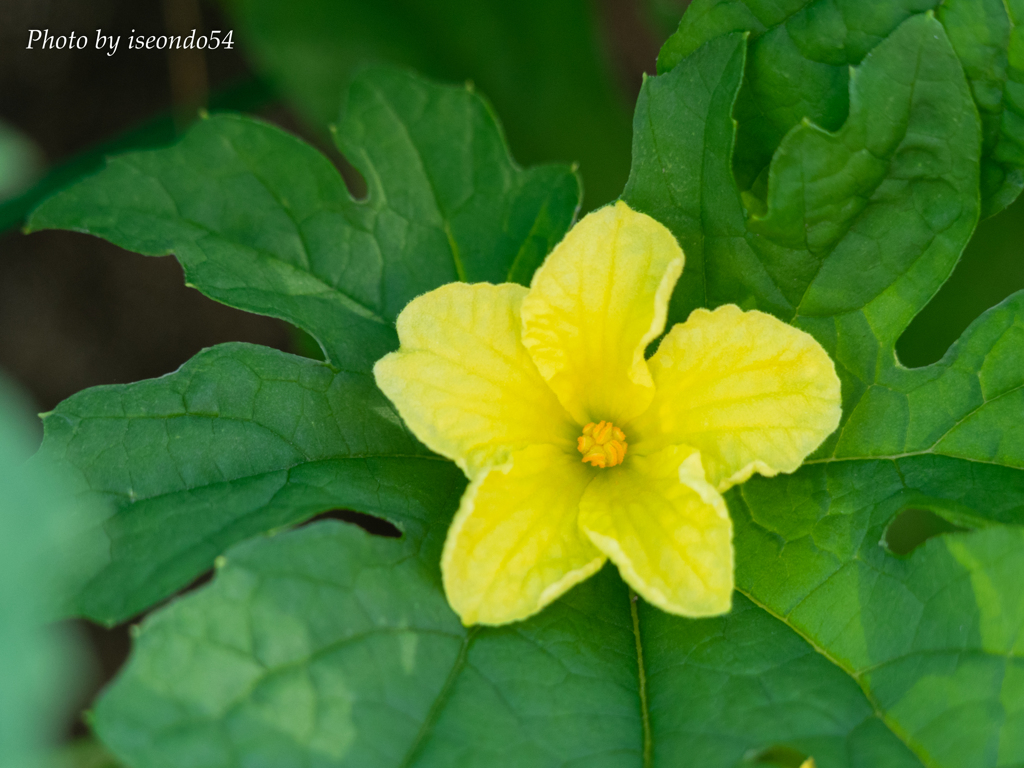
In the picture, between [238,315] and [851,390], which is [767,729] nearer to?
[851,390]

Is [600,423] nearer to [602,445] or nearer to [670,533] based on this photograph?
[602,445]

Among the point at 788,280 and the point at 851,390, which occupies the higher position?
the point at 788,280

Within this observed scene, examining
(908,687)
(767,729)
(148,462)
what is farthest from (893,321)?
(148,462)

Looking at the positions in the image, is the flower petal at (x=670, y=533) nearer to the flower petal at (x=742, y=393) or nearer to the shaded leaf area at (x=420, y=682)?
the flower petal at (x=742, y=393)

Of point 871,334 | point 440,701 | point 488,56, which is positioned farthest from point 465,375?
point 488,56

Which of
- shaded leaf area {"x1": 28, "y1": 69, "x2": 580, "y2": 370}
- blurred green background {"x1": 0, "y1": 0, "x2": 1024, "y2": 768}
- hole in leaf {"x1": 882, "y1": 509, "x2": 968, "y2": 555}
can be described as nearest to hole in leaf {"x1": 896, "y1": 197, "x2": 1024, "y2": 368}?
hole in leaf {"x1": 882, "y1": 509, "x2": 968, "y2": 555}

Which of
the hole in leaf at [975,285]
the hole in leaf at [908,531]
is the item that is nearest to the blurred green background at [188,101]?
the hole in leaf at [975,285]
